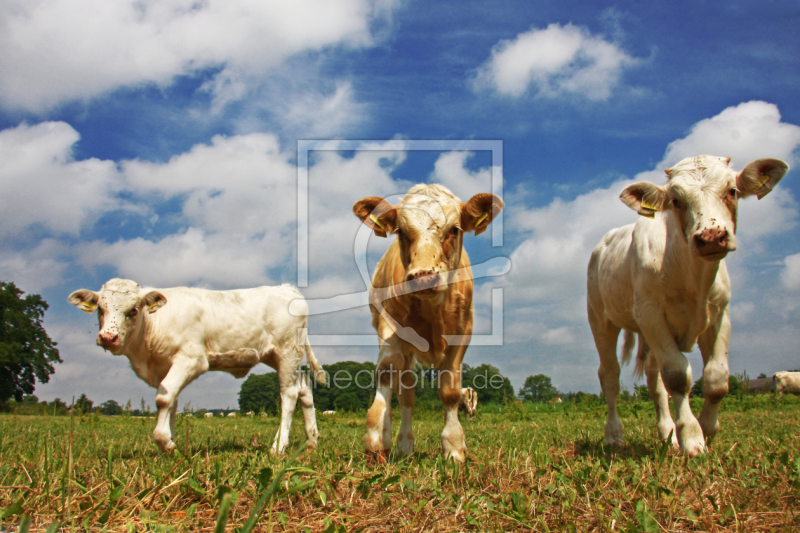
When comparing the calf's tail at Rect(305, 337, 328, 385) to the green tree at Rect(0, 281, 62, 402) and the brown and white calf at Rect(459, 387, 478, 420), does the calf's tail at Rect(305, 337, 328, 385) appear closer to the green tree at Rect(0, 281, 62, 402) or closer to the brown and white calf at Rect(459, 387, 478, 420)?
the brown and white calf at Rect(459, 387, 478, 420)

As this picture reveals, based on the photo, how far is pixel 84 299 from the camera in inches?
302

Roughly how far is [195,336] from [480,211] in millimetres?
5211

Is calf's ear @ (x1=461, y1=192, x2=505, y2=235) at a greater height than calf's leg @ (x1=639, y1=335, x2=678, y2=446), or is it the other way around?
calf's ear @ (x1=461, y1=192, x2=505, y2=235)

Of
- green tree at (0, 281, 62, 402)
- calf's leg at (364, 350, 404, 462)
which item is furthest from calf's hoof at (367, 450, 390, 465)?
green tree at (0, 281, 62, 402)

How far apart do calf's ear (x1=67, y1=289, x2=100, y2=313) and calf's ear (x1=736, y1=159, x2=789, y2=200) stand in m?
7.92

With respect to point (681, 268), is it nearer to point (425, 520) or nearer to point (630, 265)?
point (630, 265)

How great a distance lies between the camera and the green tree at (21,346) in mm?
40656

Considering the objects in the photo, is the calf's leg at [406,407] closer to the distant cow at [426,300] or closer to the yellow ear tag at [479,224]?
the distant cow at [426,300]

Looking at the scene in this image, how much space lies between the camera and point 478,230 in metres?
4.88

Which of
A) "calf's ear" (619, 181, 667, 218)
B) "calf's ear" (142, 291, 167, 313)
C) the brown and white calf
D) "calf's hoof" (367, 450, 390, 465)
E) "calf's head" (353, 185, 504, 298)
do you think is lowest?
the brown and white calf

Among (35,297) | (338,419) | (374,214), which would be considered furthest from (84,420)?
(35,297)

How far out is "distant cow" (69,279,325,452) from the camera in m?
7.20

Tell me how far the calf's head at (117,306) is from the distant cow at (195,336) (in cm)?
1

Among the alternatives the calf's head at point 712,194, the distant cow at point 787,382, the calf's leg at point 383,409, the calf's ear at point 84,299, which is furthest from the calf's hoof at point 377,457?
the distant cow at point 787,382
